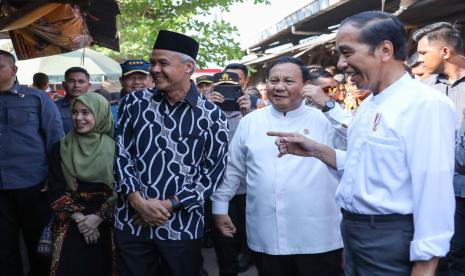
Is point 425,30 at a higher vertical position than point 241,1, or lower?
lower

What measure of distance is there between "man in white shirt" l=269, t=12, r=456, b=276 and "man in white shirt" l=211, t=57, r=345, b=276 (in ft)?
2.45

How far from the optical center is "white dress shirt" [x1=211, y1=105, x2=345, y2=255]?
286 centimetres

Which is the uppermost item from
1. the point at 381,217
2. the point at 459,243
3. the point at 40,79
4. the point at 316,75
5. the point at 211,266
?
the point at 40,79

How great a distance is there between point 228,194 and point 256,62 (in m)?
8.79

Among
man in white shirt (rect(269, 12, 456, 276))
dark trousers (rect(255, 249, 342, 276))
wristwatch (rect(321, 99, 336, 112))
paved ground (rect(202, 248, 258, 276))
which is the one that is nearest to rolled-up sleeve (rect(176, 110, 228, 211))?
dark trousers (rect(255, 249, 342, 276))

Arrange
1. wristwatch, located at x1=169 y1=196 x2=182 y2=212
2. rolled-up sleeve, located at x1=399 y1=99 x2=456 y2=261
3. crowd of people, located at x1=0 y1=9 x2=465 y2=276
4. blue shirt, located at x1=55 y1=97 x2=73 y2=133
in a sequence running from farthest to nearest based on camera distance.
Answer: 1. blue shirt, located at x1=55 y1=97 x2=73 y2=133
2. wristwatch, located at x1=169 y1=196 x2=182 y2=212
3. crowd of people, located at x1=0 y1=9 x2=465 y2=276
4. rolled-up sleeve, located at x1=399 y1=99 x2=456 y2=261

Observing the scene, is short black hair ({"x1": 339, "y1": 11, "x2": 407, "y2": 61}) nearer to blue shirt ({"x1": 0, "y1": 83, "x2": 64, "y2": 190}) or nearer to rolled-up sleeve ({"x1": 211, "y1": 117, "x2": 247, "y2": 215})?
rolled-up sleeve ({"x1": 211, "y1": 117, "x2": 247, "y2": 215})

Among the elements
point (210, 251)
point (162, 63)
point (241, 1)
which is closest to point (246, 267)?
point (210, 251)

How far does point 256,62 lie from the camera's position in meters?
11.6

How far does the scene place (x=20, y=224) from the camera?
13.1ft

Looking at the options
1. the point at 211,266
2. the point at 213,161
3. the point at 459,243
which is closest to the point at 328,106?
the point at 213,161

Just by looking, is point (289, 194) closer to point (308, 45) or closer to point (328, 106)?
point (328, 106)

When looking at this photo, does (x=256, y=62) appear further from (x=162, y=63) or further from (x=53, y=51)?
(x=162, y=63)

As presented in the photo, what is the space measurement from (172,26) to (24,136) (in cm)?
624
